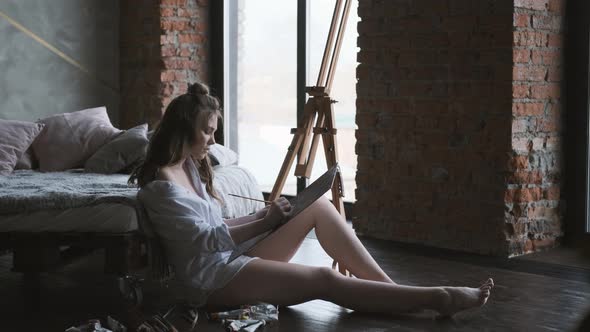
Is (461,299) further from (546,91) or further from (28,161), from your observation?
(28,161)

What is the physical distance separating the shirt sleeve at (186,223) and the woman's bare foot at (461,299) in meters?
0.82

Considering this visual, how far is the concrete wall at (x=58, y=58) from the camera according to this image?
18.4ft

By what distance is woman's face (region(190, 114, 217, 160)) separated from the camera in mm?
3174

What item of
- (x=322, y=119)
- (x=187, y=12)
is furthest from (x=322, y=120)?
(x=187, y=12)

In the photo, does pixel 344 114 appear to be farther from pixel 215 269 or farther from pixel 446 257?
pixel 215 269

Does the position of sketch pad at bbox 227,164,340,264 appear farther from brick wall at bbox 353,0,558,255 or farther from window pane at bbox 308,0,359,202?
window pane at bbox 308,0,359,202

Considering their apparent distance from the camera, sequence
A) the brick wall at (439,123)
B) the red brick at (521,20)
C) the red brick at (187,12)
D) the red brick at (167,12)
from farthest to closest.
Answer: the red brick at (187,12) → the red brick at (167,12) → the brick wall at (439,123) → the red brick at (521,20)

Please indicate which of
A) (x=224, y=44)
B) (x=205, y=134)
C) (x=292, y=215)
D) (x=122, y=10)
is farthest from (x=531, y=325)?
(x=122, y=10)

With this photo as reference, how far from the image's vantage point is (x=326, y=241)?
130 inches

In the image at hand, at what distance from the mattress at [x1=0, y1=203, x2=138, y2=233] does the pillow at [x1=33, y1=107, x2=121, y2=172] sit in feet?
4.66

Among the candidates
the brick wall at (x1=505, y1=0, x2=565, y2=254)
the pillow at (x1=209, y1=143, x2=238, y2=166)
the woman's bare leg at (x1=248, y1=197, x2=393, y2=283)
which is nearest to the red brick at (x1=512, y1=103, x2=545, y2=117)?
the brick wall at (x1=505, y1=0, x2=565, y2=254)

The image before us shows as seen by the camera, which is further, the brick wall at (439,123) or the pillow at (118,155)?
the pillow at (118,155)

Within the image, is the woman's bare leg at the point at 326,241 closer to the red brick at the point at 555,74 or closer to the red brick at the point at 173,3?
the red brick at the point at 555,74

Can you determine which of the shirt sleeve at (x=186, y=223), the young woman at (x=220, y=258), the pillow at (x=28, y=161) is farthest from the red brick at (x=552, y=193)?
the pillow at (x=28, y=161)
